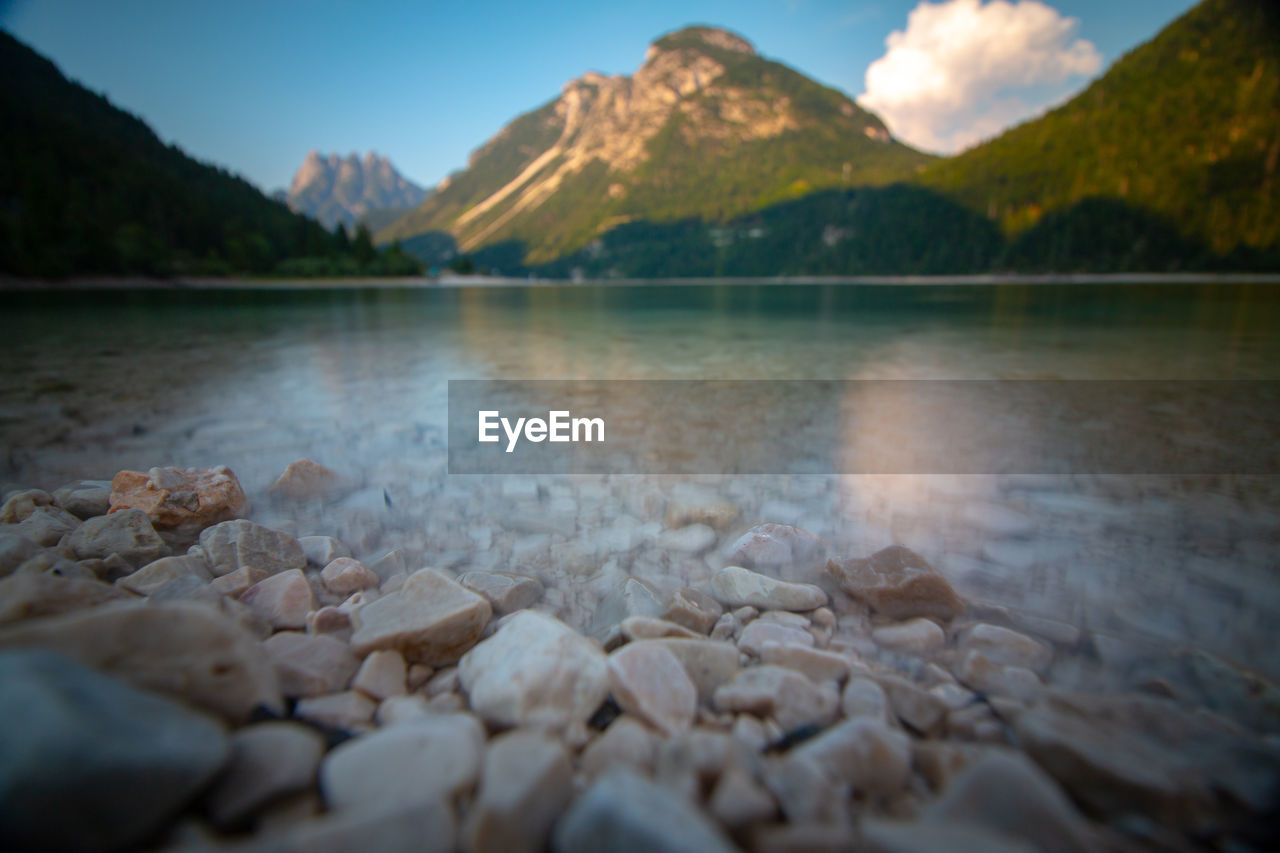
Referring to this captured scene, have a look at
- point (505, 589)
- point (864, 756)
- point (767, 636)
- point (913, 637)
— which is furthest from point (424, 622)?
point (913, 637)

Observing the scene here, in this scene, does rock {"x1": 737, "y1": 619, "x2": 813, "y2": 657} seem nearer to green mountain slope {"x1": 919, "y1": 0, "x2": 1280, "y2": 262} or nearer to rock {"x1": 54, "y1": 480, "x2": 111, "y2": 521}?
rock {"x1": 54, "y1": 480, "x2": 111, "y2": 521}

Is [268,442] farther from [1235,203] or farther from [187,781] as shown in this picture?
[1235,203]

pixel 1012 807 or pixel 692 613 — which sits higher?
pixel 1012 807

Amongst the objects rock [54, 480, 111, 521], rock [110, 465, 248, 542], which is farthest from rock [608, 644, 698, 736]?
rock [54, 480, 111, 521]

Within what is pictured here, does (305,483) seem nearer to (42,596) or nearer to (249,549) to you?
(249,549)

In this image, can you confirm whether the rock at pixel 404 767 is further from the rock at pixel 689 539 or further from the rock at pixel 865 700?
the rock at pixel 689 539

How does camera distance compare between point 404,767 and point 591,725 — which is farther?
point 591,725
